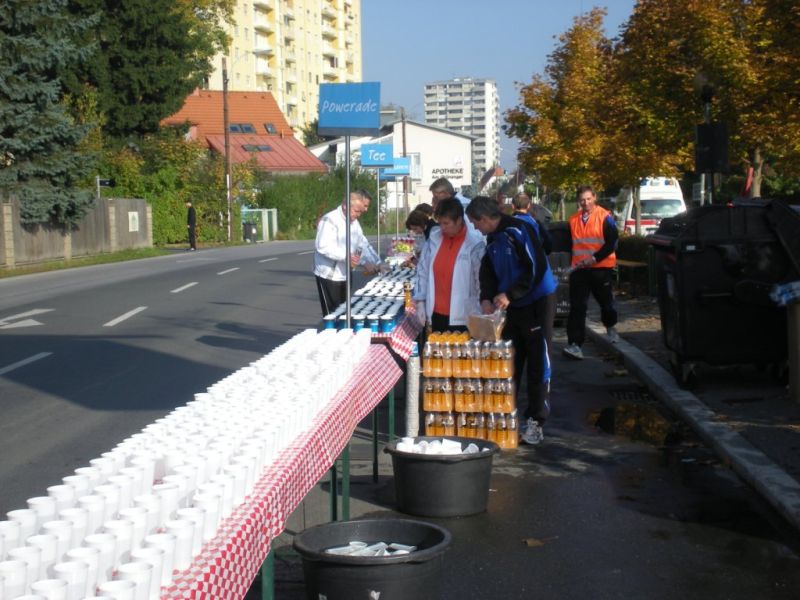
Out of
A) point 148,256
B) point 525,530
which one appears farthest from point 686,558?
point 148,256

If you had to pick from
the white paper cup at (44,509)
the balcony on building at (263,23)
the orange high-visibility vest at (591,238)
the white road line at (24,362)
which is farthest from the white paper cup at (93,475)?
the balcony on building at (263,23)

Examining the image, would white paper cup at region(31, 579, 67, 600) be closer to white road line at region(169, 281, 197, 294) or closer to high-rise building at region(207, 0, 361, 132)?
white road line at region(169, 281, 197, 294)

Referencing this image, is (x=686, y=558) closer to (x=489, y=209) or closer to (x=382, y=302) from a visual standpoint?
(x=489, y=209)

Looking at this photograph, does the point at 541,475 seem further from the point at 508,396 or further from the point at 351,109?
the point at 351,109

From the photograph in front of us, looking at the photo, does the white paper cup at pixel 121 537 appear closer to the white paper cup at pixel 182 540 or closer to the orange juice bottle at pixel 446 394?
the white paper cup at pixel 182 540

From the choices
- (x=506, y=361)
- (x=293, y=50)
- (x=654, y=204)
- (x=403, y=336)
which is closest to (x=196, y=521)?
(x=403, y=336)

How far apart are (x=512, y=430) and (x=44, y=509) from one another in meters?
5.90

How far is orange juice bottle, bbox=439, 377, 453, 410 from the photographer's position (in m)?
8.73

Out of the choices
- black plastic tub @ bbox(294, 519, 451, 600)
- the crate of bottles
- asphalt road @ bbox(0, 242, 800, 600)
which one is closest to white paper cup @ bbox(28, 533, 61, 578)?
black plastic tub @ bbox(294, 519, 451, 600)

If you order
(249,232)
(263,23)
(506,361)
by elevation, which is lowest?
(249,232)

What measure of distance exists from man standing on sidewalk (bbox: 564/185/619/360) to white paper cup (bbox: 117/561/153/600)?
1127cm

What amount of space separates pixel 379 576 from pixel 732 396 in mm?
6900

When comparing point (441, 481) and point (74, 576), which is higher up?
point (74, 576)

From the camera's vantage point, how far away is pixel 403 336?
859cm
